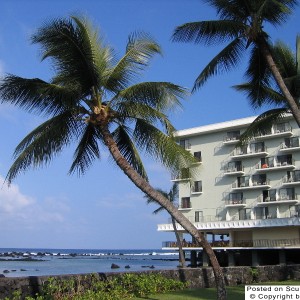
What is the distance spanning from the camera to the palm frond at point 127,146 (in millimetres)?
17219

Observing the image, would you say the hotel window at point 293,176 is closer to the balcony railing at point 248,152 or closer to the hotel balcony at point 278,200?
the hotel balcony at point 278,200

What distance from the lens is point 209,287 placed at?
19766 millimetres

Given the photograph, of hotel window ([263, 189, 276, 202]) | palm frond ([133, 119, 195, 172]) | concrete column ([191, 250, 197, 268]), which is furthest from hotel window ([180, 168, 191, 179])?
concrete column ([191, 250, 197, 268])

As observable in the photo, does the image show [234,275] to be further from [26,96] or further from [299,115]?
[26,96]

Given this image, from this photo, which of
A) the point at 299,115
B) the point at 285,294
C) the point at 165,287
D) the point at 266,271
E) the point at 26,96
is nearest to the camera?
the point at 285,294

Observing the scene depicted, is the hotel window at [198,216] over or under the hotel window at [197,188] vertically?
under

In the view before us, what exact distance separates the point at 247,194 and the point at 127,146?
37.3m

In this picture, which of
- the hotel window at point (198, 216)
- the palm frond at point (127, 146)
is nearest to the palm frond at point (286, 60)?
the palm frond at point (127, 146)

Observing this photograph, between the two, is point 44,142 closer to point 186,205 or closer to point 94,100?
point 94,100

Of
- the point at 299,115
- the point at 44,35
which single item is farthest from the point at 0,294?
the point at 299,115

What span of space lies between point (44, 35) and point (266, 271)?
46.2 ft

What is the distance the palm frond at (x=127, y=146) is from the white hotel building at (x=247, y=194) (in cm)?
3205

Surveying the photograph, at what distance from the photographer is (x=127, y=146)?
17.5 metres

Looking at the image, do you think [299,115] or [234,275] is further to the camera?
[234,275]
